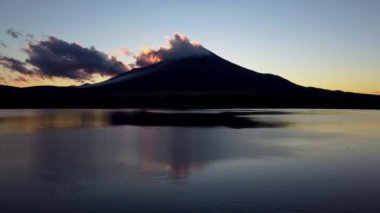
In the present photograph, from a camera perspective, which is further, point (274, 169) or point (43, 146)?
point (43, 146)

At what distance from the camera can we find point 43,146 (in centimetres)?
2706

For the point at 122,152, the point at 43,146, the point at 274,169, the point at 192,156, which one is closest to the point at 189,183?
the point at 274,169

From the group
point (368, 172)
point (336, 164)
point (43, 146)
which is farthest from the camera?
point (43, 146)

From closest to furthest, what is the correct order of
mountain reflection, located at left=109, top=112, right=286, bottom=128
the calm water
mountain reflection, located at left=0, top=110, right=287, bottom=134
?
1. the calm water
2. mountain reflection, located at left=0, top=110, right=287, bottom=134
3. mountain reflection, located at left=109, top=112, right=286, bottom=128

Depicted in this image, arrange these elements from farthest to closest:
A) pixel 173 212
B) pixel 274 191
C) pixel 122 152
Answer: pixel 122 152 < pixel 274 191 < pixel 173 212

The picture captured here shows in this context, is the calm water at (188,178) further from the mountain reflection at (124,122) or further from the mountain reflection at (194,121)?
the mountain reflection at (194,121)

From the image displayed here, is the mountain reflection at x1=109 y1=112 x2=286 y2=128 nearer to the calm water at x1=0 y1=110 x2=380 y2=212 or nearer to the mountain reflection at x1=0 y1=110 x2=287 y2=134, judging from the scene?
the mountain reflection at x1=0 y1=110 x2=287 y2=134

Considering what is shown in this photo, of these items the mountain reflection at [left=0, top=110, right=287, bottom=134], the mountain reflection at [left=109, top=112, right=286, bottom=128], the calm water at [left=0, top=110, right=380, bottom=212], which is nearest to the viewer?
the calm water at [left=0, top=110, right=380, bottom=212]

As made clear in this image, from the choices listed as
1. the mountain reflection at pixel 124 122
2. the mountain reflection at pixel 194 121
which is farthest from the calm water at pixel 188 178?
the mountain reflection at pixel 194 121

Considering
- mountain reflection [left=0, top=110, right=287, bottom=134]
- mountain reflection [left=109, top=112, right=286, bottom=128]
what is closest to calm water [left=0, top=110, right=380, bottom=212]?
mountain reflection [left=0, top=110, right=287, bottom=134]

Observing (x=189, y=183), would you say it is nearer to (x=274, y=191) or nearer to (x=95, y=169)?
(x=274, y=191)

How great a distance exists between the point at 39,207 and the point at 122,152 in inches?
506

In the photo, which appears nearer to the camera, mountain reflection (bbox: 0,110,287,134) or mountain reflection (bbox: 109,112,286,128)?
mountain reflection (bbox: 0,110,287,134)

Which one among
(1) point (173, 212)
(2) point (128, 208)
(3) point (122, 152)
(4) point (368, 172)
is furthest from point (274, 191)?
(3) point (122, 152)
